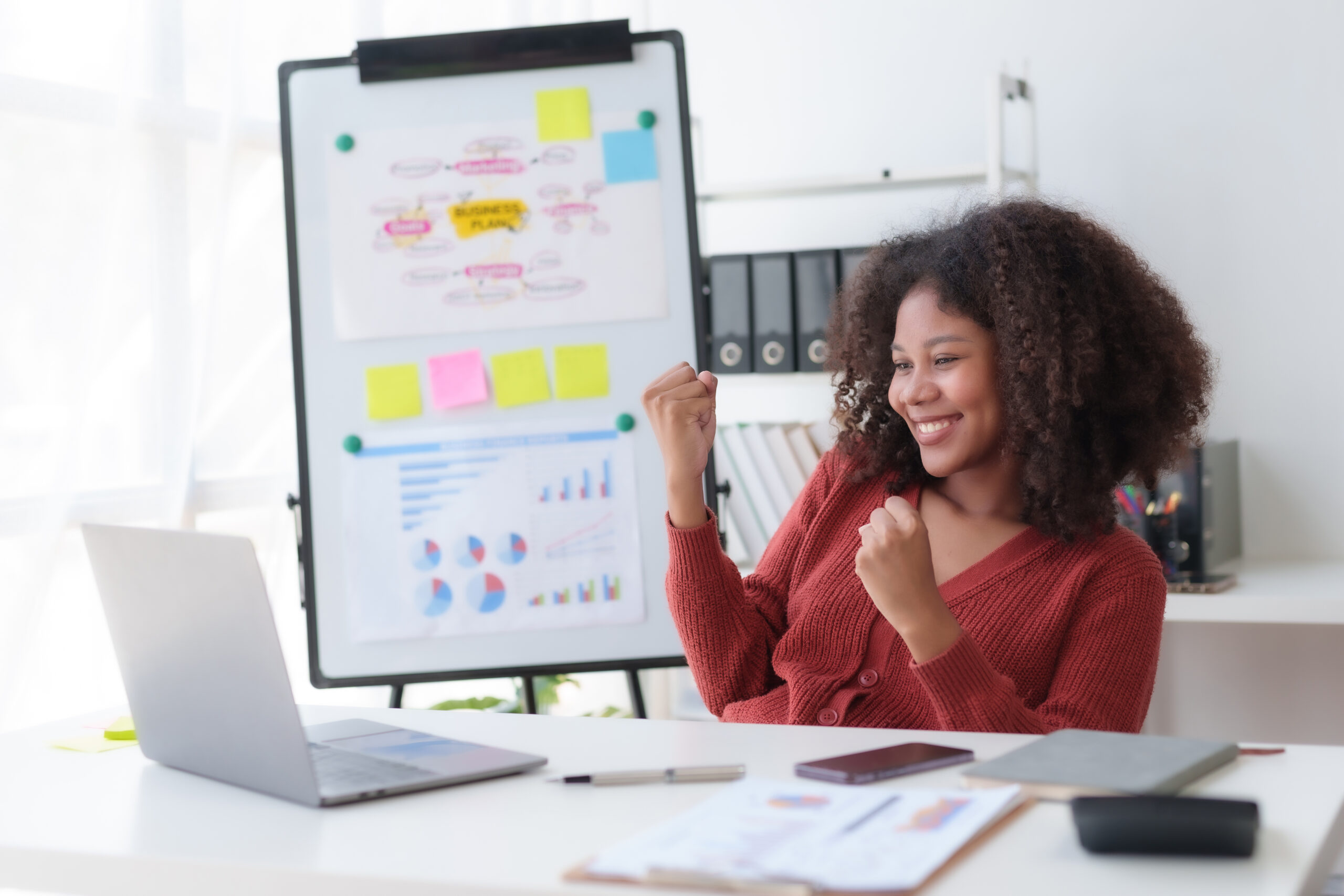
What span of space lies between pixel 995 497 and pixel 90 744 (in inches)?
38.9

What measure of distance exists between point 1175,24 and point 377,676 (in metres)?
2.02

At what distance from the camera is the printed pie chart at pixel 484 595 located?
1.77 meters

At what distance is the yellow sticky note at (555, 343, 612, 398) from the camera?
179cm

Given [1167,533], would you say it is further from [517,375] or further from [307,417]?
[307,417]

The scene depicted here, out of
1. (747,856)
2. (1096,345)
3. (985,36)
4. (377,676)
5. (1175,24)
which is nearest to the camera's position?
(747,856)

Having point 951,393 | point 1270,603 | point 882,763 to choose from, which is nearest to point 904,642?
point 951,393

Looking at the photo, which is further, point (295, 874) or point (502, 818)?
point (502, 818)

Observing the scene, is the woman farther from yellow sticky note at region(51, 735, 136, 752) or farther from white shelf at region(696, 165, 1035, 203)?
white shelf at region(696, 165, 1035, 203)

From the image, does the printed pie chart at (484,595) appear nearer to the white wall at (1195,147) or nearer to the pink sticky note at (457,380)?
the pink sticky note at (457,380)

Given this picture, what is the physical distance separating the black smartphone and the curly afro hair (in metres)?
0.49

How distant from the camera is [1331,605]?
6.81 ft

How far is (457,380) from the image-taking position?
5.85 ft

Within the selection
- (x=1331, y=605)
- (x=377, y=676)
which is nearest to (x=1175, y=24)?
(x=1331, y=605)

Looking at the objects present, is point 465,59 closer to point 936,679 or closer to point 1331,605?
point 936,679
